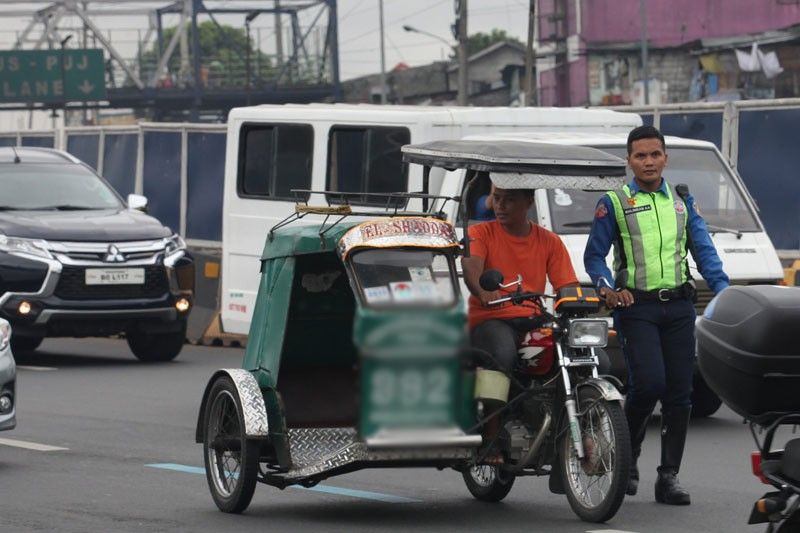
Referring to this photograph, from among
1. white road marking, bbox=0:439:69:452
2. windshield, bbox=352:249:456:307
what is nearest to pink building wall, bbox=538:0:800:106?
white road marking, bbox=0:439:69:452

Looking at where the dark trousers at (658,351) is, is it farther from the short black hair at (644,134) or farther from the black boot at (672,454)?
the short black hair at (644,134)

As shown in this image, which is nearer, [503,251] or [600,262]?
[503,251]

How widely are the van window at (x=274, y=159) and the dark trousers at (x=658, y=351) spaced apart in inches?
288

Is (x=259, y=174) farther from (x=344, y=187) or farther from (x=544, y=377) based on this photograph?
(x=544, y=377)

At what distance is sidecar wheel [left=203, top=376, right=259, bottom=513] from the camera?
8419 mm

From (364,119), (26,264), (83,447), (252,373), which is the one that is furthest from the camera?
(26,264)

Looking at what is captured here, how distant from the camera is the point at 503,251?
7.99 metres

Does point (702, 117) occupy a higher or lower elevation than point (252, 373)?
higher

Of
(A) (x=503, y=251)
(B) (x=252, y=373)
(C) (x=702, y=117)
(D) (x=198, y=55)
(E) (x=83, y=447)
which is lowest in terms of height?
(E) (x=83, y=447)

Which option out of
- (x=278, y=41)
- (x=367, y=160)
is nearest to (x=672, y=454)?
(x=367, y=160)

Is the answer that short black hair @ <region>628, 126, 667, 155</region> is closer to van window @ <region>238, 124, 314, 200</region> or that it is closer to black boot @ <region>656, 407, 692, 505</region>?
black boot @ <region>656, 407, 692, 505</region>

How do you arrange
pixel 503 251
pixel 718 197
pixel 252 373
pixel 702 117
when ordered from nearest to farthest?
pixel 503 251
pixel 252 373
pixel 718 197
pixel 702 117

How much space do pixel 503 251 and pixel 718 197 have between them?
5.64 m

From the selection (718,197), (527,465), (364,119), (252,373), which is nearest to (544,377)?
(527,465)
